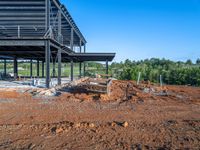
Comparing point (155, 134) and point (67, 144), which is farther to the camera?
point (155, 134)

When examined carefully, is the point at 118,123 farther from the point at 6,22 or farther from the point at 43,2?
the point at 6,22

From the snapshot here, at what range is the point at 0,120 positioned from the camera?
786 cm

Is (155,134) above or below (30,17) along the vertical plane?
below

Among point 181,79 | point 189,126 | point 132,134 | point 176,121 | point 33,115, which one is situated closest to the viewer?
point 132,134

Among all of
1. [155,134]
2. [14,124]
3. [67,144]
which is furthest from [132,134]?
[14,124]

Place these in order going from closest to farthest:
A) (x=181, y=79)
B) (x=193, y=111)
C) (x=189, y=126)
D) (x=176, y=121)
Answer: (x=189, y=126), (x=176, y=121), (x=193, y=111), (x=181, y=79)

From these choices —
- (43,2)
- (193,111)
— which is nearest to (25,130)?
(193,111)

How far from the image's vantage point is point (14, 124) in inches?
285

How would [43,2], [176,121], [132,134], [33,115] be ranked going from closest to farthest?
[132,134] → [176,121] → [33,115] → [43,2]

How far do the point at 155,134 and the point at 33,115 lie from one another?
4.22 m

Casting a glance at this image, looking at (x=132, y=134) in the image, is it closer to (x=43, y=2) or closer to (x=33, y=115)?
(x=33, y=115)

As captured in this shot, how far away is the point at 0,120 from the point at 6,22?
1373 cm

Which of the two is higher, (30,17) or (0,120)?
(30,17)

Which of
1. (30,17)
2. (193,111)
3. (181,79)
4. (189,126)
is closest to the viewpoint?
(189,126)
